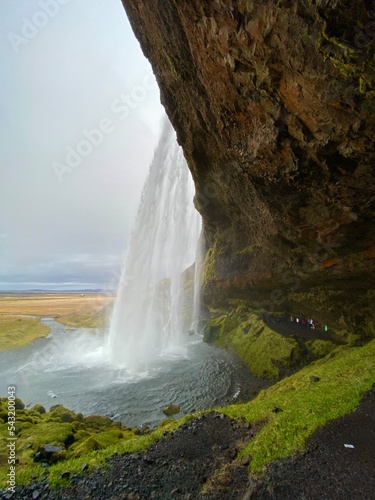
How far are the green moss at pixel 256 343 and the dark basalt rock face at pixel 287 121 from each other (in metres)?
5.26

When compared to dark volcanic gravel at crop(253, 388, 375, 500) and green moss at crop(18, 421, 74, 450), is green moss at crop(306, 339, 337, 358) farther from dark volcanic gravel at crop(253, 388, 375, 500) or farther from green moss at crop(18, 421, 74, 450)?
green moss at crop(18, 421, 74, 450)

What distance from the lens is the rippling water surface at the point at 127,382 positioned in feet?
55.2

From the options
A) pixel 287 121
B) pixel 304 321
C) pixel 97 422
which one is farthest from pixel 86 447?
pixel 304 321

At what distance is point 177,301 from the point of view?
39.2m

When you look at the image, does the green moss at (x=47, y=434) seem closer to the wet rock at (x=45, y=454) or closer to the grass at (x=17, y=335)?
the wet rock at (x=45, y=454)

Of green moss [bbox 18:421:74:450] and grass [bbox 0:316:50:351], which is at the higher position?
green moss [bbox 18:421:74:450]

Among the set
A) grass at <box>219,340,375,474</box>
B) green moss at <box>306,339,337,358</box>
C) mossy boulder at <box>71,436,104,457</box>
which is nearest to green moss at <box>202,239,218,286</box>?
green moss at <box>306,339,337,358</box>

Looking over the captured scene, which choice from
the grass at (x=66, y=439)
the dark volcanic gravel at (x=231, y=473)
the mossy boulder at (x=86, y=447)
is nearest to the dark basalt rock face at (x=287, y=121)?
the dark volcanic gravel at (x=231, y=473)

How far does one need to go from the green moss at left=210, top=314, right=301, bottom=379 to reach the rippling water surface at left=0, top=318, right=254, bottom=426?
1.39 metres

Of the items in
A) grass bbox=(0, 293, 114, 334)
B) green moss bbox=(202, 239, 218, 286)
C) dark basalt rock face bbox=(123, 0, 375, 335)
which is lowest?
grass bbox=(0, 293, 114, 334)

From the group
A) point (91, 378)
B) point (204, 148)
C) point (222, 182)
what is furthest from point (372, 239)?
point (91, 378)

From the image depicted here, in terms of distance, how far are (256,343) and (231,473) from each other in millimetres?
19052

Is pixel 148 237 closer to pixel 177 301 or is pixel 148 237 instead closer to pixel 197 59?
pixel 177 301

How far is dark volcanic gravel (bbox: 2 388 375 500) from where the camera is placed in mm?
6676
